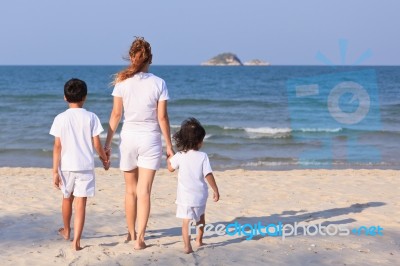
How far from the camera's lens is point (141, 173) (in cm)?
497

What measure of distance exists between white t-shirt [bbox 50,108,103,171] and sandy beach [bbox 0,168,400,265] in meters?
0.78

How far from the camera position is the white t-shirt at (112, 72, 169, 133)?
16.0 ft

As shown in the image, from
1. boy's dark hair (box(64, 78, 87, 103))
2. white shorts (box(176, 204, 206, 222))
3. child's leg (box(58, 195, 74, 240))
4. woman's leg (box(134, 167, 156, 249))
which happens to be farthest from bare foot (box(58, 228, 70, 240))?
boy's dark hair (box(64, 78, 87, 103))

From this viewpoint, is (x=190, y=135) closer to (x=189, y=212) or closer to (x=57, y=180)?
(x=189, y=212)

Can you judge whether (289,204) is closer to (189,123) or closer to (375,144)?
(189,123)

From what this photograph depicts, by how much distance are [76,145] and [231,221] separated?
90.3 inches

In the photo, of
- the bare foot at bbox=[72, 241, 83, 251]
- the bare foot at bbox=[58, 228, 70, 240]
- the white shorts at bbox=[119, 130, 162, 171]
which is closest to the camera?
the white shorts at bbox=[119, 130, 162, 171]

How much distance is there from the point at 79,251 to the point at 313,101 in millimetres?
26064

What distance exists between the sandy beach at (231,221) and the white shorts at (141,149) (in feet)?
2.55

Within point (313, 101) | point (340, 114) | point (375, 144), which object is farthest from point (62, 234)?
point (313, 101)
